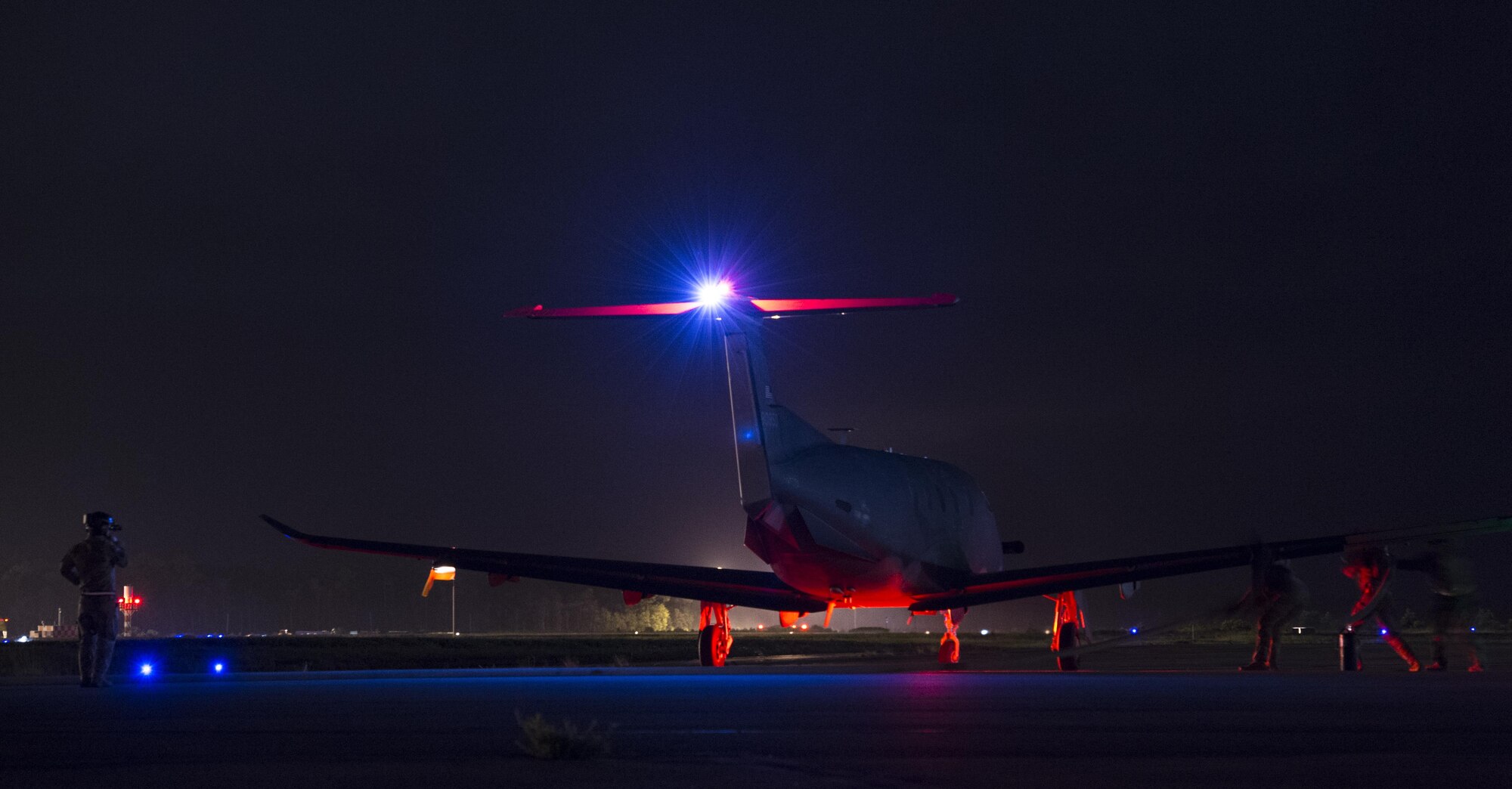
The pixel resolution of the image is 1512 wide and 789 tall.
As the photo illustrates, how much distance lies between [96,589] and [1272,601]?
1894 centimetres

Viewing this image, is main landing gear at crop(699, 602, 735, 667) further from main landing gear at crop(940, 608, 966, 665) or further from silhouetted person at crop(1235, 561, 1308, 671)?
silhouetted person at crop(1235, 561, 1308, 671)

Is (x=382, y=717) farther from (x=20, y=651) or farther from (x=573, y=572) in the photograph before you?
(x=20, y=651)

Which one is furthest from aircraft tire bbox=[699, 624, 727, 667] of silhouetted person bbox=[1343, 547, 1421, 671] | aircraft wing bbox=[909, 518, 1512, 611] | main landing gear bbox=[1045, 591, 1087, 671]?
silhouetted person bbox=[1343, 547, 1421, 671]

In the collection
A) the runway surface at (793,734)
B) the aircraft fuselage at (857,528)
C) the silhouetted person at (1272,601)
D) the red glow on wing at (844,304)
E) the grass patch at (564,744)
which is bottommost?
the runway surface at (793,734)

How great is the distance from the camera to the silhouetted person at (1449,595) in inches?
935

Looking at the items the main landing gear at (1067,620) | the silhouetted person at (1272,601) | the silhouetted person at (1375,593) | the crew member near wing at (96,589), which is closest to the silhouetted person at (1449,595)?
the silhouetted person at (1375,593)

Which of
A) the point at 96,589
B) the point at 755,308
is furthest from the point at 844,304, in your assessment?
Result: the point at 96,589

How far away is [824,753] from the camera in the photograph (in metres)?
9.05

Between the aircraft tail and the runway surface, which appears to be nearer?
the runway surface

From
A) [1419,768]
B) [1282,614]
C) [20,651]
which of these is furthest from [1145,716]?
[20,651]

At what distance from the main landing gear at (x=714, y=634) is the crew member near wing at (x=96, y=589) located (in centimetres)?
1305

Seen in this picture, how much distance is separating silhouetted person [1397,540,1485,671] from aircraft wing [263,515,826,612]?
12019 millimetres

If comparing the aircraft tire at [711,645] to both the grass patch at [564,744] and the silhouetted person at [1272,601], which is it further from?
the grass patch at [564,744]

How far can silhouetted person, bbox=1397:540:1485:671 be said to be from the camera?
23.8 m
